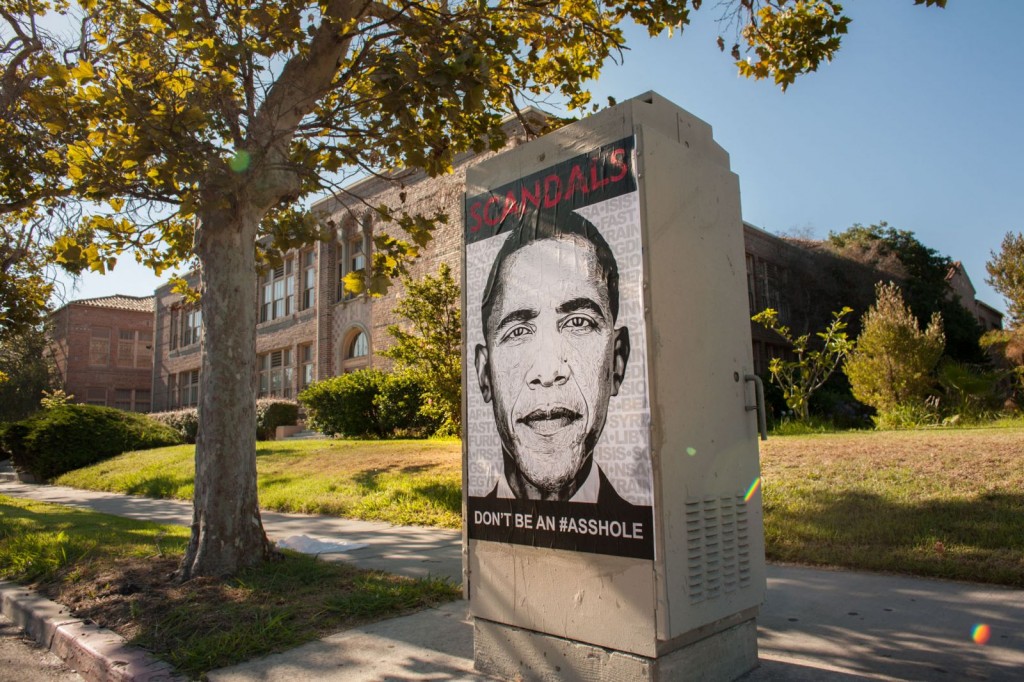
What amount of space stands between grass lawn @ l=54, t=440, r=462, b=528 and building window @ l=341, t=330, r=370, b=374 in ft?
21.9

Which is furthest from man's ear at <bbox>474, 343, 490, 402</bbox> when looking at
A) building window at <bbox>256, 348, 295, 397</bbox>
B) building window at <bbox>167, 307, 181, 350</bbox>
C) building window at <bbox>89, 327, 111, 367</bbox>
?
building window at <bbox>89, 327, 111, 367</bbox>

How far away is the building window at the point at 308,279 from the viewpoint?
1133 inches

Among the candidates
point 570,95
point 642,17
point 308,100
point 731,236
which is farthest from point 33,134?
point 731,236

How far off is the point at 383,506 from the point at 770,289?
21.1 metres

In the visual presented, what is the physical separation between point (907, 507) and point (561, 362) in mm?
4669

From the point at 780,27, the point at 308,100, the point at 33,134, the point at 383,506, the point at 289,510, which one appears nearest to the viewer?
the point at 308,100

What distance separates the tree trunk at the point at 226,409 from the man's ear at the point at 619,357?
3.93 metres

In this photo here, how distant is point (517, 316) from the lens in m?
3.87

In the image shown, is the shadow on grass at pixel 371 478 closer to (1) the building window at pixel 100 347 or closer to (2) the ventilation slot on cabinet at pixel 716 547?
(2) the ventilation slot on cabinet at pixel 716 547

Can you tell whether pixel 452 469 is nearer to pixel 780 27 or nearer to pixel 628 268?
pixel 780 27

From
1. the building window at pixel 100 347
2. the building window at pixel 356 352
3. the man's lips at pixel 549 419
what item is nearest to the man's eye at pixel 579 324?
the man's lips at pixel 549 419

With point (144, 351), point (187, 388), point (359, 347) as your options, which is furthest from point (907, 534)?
point (144, 351)

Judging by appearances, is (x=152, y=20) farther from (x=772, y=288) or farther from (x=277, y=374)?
(x=277, y=374)

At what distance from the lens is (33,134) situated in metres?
8.87
